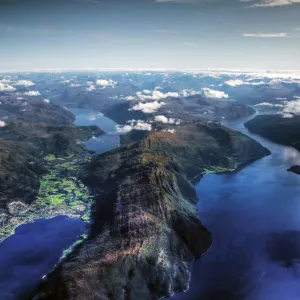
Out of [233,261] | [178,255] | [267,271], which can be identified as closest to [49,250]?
[178,255]

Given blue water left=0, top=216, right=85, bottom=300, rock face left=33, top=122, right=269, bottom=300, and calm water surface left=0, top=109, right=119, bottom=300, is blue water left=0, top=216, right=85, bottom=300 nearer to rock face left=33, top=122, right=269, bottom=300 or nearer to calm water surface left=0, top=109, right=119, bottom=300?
calm water surface left=0, top=109, right=119, bottom=300

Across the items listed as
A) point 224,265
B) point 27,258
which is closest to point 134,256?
point 224,265

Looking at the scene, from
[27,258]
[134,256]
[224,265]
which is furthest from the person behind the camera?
[27,258]

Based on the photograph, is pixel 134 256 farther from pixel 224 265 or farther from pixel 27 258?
pixel 27 258

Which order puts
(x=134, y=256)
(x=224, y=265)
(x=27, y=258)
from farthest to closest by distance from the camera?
1. (x=27, y=258)
2. (x=224, y=265)
3. (x=134, y=256)

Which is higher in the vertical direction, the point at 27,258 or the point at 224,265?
the point at 224,265

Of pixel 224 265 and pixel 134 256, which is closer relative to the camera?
pixel 134 256

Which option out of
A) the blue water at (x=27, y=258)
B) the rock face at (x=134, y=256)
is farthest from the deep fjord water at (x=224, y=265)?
the rock face at (x=134, y=256)

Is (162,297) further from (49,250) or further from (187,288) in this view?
(49,250)
